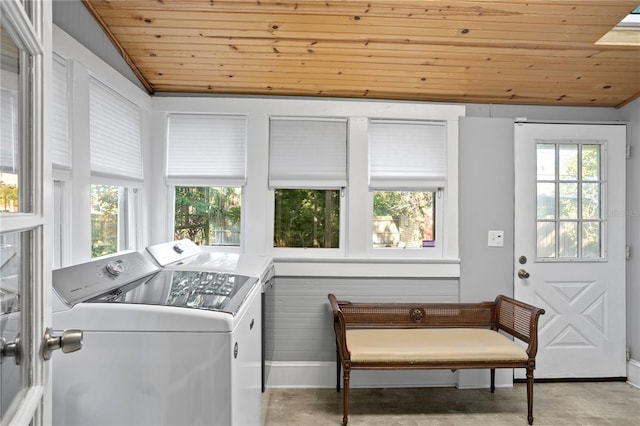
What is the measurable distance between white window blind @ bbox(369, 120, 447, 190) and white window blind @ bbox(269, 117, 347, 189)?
217 millimetres

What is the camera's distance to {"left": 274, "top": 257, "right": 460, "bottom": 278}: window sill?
2893 millimetres

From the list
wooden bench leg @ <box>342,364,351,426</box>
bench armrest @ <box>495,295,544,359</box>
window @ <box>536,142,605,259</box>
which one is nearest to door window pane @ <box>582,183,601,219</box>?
window @ <box>536,142,605,259</box>

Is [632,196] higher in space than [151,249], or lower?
higher

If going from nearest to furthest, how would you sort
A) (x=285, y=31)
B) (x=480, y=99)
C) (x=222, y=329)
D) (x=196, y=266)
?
1. (x=222, y=329)
2. (x=196, y=266)
3. (x=285, y=31)
4. (x=480, y=99)

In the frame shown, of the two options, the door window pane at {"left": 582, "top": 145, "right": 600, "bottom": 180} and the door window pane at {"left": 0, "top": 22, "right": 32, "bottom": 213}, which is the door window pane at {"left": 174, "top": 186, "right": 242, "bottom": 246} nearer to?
the door window pane at {"left": 0, "top": 22, "right": 32, "bottom": 213}

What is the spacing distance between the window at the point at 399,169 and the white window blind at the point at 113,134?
59.8 inches

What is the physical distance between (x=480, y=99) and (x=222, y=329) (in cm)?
245

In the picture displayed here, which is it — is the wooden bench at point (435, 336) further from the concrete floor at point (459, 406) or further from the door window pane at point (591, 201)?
the door window pane at point (591, 201)

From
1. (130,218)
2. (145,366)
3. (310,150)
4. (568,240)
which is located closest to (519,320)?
(568,240)

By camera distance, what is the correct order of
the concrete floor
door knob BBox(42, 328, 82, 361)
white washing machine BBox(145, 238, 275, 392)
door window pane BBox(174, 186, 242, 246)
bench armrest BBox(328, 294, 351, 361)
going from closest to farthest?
door knob BBox(42, 328, 82, 361)
white washing machine BBox(145, 238, 275, 392)
bench armrest BBox(328, 294, 351, 361)
the concrete floor
door window pane BBox(174, 186, 242, 246)

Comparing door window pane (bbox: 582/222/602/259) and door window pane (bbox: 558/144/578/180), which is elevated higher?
door window pane (bbox: 558/144/578/180)

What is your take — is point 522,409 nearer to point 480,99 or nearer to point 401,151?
point 401,151

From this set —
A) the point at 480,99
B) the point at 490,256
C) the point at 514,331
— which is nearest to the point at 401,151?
the point at 480,99

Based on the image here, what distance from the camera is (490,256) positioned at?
296cm
